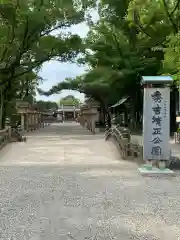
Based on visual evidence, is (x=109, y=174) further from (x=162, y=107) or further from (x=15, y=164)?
(x=15, y=164)

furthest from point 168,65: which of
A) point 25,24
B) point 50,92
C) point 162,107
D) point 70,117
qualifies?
point 70,117

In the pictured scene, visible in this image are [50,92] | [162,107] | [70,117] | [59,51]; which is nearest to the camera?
[162,107]

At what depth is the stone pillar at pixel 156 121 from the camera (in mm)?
11594

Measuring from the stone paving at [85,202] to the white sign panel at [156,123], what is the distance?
2.63 feet

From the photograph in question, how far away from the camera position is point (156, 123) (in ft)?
38.4

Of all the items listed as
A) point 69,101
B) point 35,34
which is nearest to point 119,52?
point 35,34

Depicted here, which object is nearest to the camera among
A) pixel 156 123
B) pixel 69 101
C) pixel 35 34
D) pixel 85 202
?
pixel 85 202

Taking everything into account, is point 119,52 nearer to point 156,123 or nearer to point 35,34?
point 35,34

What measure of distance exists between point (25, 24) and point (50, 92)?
20345 millimetres

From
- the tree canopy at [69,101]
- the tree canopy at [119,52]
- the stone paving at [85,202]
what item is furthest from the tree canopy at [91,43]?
the tree canopy at [69,101]

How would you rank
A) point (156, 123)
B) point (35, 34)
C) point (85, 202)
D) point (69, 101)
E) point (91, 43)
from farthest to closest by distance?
point (69, 101) < point (91, 43) < point (35, 34) < point (156, 123) < point (85, 202)

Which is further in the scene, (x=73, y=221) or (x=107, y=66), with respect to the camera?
(x=107, y=66)

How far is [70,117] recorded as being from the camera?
86250 mm

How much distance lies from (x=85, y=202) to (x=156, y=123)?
15.6ft
